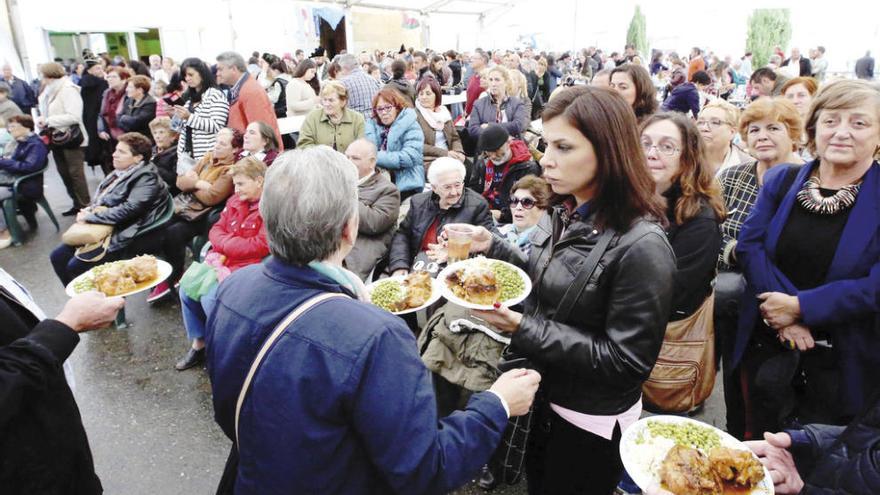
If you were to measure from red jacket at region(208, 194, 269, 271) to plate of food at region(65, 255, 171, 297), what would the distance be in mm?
456

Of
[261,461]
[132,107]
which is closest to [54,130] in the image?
[132,107]

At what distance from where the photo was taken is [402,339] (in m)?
1.29

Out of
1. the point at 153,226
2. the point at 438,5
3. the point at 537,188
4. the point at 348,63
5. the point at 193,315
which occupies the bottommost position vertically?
the point at 193,315

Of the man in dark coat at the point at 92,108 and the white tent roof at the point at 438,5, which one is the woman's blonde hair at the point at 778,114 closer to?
the man in dark coat at the point at 92,108

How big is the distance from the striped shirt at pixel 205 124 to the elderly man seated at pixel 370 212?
2.42 m

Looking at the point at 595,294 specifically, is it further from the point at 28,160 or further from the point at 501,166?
the point at 28,160

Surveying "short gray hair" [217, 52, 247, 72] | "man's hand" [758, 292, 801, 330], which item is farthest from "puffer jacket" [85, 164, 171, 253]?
"man's hand" [758, 292, 801, 330]

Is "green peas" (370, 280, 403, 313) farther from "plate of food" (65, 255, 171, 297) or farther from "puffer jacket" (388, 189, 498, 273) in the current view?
"plate of food" (65, 255, 171, 297)

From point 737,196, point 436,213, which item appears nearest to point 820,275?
point 737,196

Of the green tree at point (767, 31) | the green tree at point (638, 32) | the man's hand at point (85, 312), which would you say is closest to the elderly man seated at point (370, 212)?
Answer: the man's hand at point (85, 312)

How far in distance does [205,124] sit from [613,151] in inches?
210

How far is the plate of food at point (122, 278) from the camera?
3420 mm

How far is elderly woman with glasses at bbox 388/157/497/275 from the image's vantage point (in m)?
3.93

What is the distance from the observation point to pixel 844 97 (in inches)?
88.1
